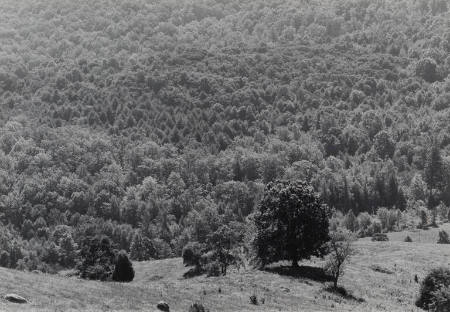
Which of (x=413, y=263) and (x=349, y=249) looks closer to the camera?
(x=349, y=249)

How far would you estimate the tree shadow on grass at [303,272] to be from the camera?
9419 centimetres

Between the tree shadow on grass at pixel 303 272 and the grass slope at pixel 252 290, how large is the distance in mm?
2456

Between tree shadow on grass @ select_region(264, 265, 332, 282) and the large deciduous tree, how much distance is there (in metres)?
2.03

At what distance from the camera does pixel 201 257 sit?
135625mm

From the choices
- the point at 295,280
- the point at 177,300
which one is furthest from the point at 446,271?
the point at 177,300

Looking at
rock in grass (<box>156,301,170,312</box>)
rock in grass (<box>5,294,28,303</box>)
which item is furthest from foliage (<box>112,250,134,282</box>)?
rock in grass (<box>5,294,28,303</box>)

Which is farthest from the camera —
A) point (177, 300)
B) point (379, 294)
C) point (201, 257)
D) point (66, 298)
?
point (201, 257)

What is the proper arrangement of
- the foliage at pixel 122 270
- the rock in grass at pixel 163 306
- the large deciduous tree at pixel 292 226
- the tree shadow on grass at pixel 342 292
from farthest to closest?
the foliage at pixel 122 270 < the large deciduous tree at pixel 292 226 < the tree shadow on grass at pixel 342 292 < the rock in grass at pixel 163 306

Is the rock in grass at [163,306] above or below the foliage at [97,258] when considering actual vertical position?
above

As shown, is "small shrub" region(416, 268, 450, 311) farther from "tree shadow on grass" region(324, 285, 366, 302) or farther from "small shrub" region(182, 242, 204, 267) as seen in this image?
"small shrub" region(182, 242, 204, 267)

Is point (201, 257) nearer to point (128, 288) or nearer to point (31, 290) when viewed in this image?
point (128, 288)

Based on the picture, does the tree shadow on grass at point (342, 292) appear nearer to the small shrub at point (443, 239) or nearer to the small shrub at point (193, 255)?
the small shrub at point (193, 255)

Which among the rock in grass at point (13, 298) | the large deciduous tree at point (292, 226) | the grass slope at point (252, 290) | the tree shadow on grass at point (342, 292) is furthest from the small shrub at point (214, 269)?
the rock in grass at point (13, 298)

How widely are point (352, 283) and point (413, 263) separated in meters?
27.5
